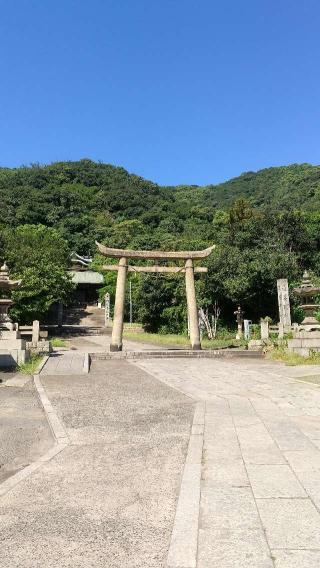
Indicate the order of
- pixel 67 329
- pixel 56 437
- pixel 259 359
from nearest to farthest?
pixel 56 437 < pixel 259 359 < pixel 67 329

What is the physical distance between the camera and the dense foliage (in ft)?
93.2

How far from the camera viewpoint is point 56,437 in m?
5.39

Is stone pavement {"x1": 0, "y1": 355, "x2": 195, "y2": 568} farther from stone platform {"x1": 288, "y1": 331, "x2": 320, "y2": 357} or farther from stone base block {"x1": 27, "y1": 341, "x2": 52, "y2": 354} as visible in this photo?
stone base block {"x1": 27, "y1": 341, "x2": 52, "y2": 354}

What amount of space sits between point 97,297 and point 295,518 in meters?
52.1

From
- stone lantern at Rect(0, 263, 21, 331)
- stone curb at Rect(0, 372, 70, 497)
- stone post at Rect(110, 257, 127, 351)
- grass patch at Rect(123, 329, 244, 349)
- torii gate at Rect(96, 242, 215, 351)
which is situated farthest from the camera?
grass patch at Rect(123, 329, 244, 349)

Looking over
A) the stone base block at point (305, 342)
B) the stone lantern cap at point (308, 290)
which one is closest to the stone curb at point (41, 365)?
the stone base block at point (305, 342)

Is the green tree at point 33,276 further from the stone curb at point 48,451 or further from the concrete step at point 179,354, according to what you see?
the stone curb at point 48,451

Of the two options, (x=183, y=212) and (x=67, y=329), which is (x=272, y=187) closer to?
(x=183, y=212)

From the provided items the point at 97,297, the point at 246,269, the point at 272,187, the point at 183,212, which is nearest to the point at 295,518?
the point at 246,269

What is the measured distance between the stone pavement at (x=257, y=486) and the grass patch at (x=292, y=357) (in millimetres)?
6201

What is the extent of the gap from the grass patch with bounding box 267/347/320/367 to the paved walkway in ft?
22.8

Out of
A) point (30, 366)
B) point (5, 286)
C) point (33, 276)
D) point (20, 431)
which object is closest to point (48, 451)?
point (20, 431)

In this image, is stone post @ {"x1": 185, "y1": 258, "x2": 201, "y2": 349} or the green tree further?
the green tree

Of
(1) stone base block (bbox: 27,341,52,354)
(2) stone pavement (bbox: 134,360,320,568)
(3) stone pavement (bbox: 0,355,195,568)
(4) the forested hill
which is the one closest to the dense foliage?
(4) the forested hill
